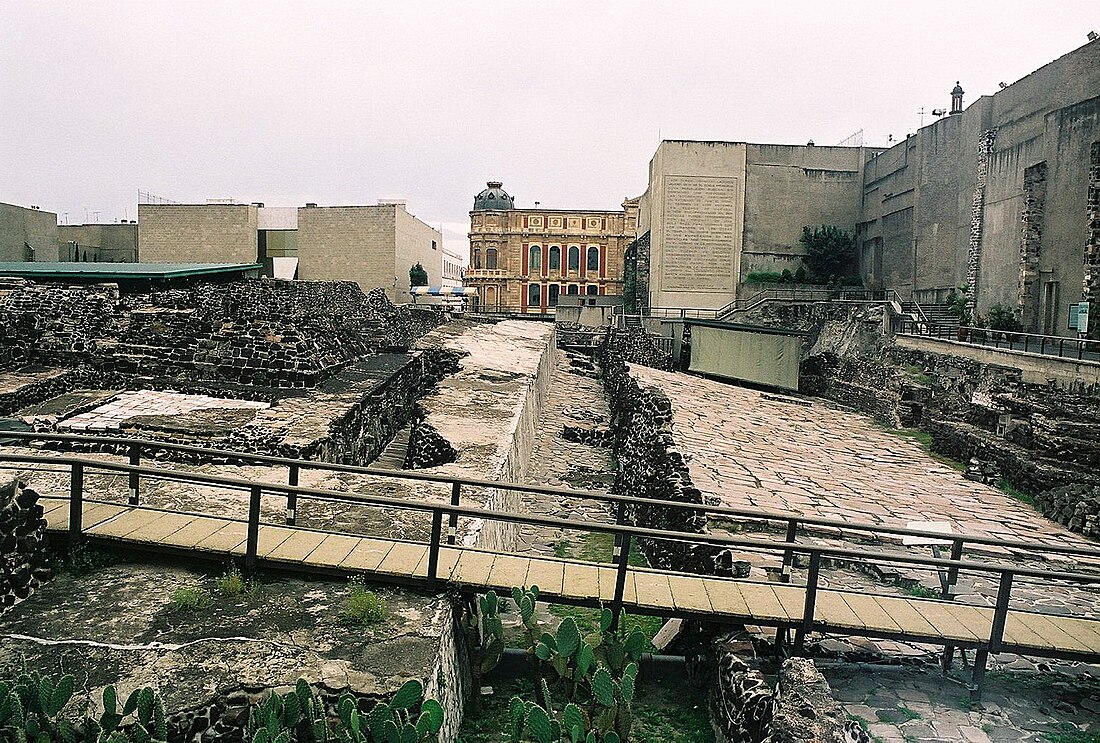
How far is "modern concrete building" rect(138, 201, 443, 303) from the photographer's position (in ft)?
130

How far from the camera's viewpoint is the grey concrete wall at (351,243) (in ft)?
130

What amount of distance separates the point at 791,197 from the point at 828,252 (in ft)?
10.3

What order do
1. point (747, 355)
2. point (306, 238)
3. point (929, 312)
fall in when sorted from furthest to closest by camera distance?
point (306, 238) < point (929, 312) < point (747, 355)

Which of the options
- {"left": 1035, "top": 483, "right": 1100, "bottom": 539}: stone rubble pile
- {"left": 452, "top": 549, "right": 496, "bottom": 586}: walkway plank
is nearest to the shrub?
{"left": 1035, "top": 483, "right": 1100, "bottom": 539}: stone rubble pile

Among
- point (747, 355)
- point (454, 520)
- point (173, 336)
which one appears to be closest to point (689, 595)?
point (454, 520)

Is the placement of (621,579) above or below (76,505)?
below

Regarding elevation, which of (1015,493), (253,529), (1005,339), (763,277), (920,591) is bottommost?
(1015,493)

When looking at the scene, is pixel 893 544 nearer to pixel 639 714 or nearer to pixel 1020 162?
pixel 639 714

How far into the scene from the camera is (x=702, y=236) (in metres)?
36.1

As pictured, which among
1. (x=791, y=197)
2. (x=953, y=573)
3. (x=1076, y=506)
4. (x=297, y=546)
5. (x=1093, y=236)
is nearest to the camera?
(x=297, y=546)

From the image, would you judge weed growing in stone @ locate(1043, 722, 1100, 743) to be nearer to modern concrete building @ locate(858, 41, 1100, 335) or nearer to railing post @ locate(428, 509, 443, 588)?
railing post @ locate(428, 509, 443, 588)

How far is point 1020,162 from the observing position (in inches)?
897

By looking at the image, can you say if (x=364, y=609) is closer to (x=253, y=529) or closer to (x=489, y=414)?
(x=253, y=529)

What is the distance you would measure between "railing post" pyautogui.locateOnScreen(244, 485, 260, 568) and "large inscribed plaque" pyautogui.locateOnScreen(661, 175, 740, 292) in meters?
32.1
